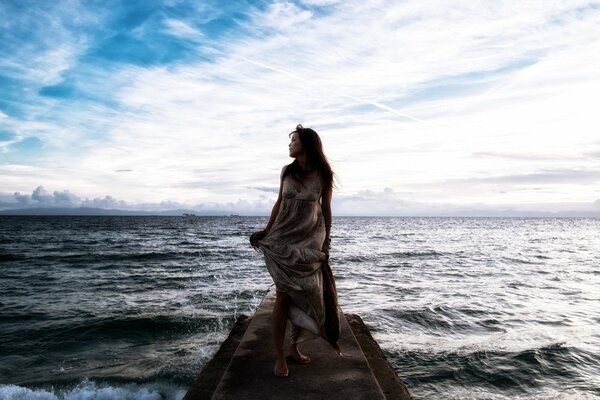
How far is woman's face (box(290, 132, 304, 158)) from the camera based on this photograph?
3.26 m

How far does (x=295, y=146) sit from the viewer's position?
3.26 meters

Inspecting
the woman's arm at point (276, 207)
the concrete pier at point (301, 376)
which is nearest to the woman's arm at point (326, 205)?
the woman's arm at point (276, 207)

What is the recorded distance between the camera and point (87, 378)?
19.7 ft

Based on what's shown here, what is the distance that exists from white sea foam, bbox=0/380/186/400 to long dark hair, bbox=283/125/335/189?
3749 millimetres

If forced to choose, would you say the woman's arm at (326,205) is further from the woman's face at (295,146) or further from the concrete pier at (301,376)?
the concrete pier at (301,376)

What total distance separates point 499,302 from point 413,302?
2477mm

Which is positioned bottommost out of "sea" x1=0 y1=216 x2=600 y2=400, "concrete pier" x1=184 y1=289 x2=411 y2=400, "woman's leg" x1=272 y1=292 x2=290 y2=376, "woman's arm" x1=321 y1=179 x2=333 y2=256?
"sea" x1=0 y1=216 x2=600 y2=400

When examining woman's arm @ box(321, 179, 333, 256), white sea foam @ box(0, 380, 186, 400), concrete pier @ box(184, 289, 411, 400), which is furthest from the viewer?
white sea foam @ box(0, 380, 186, 400)

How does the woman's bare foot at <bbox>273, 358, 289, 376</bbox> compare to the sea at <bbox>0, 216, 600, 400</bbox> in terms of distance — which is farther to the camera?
the sea at <bbox>0, 216, 600, 400</bbox>

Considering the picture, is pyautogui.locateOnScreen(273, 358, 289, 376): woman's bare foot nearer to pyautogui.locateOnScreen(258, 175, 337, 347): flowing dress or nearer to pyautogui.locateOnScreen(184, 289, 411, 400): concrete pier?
pyautogui.locateOnScreen(184, 289, 411, 400): concrete pier

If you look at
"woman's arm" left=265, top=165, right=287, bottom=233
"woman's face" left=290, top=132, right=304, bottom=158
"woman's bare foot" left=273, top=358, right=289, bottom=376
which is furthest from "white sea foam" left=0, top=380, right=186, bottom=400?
"woman's face" left=290, top=132, right=304, bottom=158

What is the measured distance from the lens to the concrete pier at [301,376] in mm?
2975

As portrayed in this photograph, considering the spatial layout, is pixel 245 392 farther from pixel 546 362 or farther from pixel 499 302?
pixel 499 302

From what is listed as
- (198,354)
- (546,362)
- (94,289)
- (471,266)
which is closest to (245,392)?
(198,354)
